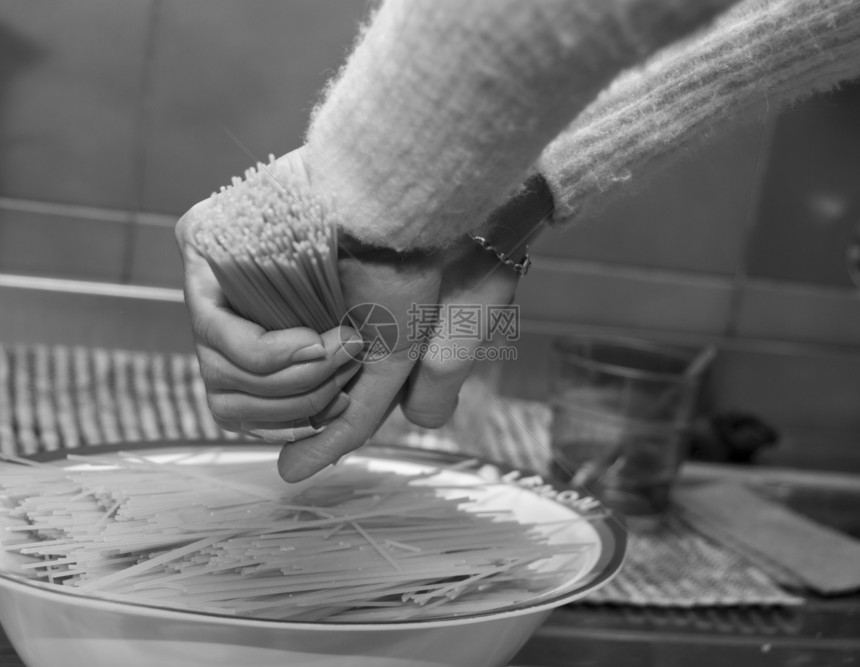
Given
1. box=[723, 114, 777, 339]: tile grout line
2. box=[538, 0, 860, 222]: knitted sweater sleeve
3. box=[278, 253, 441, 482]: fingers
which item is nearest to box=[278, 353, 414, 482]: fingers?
box=[278, 253, 441, 482]: fingers

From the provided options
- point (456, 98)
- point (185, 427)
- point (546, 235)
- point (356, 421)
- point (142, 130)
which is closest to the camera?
point (456, 98)

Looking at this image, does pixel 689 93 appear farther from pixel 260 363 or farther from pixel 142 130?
pixel 142 130

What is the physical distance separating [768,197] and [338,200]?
0.85m

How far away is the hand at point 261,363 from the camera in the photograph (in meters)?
0.39

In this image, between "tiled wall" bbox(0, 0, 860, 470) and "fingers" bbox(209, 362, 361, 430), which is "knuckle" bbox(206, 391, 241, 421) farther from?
"tiled wall" bbox(0, 0, 860, 470)

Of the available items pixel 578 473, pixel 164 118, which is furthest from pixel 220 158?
pixel 578 473

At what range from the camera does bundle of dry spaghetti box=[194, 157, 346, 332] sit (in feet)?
1.20

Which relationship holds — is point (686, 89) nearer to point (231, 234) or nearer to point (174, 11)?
point (231, 234)

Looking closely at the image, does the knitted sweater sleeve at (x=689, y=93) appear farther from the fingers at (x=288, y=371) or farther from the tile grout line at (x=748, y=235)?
the tile grout line at (x=748, y=235)

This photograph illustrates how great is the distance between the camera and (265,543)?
1.42ft

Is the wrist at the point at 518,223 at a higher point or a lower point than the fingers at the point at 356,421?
higher

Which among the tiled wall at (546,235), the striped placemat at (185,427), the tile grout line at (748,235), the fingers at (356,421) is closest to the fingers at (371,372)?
the fingers at (356,421)

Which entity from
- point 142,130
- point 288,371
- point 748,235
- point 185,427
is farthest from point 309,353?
point 748,235

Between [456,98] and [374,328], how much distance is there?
12 centimetres
